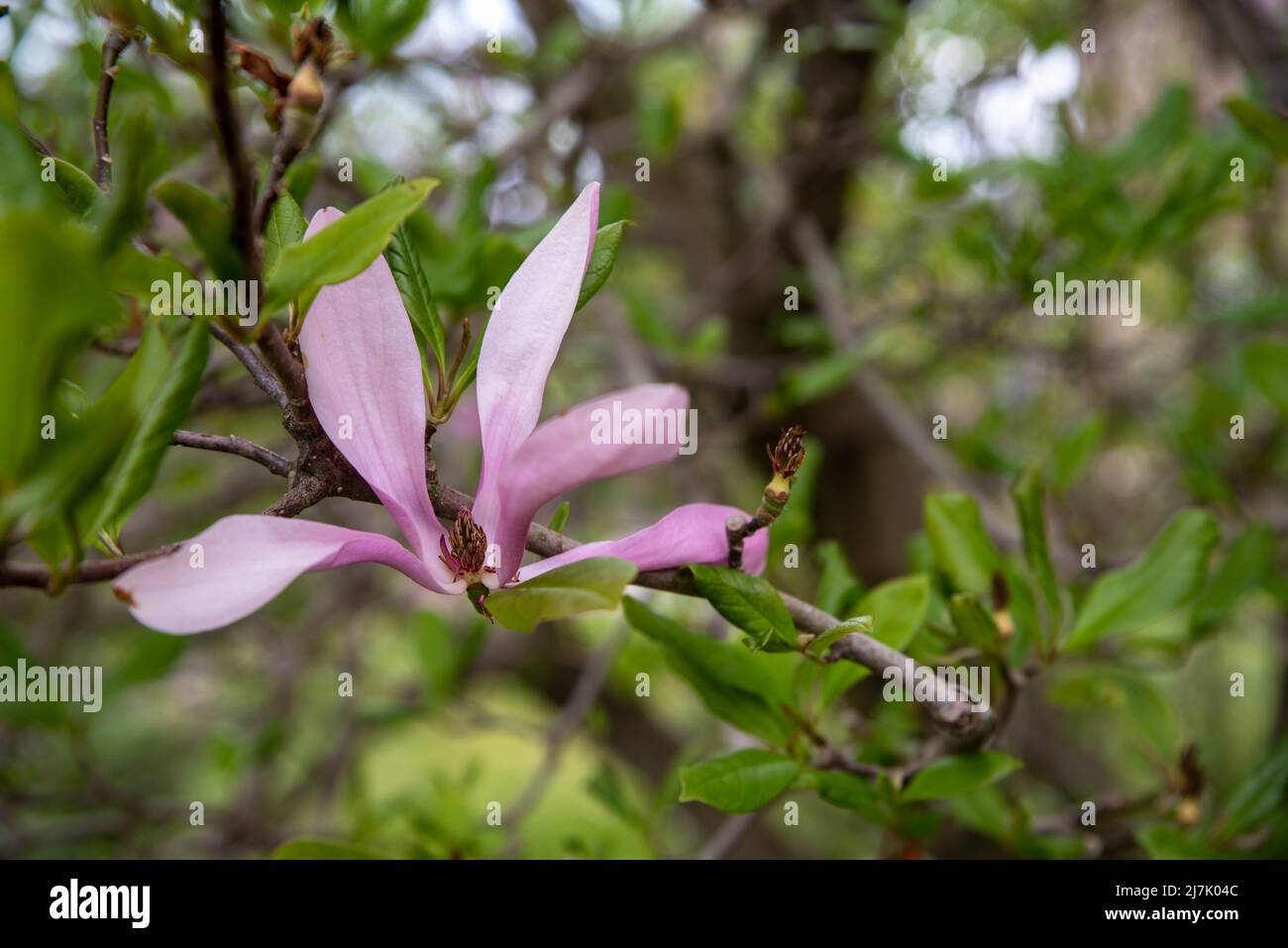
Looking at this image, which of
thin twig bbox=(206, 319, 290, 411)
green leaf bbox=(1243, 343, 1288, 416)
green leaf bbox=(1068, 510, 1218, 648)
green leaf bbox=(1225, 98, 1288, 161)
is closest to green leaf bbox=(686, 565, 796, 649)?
thin twig bbox=(206, 319, 290, 411)

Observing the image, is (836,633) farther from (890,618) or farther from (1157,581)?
(1157,581)

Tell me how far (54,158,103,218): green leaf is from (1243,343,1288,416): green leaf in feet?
3.22

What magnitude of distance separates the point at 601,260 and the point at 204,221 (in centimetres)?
20

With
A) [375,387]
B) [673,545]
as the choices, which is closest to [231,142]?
[375,387]

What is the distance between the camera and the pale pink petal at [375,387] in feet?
1.41

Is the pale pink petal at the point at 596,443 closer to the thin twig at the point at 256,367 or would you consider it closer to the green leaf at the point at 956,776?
the thin twig at the point at 256,367

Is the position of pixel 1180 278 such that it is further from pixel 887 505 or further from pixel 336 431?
pixel 336 431

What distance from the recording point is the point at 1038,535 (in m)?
0.66

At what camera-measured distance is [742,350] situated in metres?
1.84

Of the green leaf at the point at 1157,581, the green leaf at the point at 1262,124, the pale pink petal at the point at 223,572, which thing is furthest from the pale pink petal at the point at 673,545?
the green leaf at the point at 1262,124

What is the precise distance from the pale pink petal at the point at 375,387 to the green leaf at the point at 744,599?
130 mm

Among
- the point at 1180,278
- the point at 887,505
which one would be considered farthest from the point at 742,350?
the point at 1180,278

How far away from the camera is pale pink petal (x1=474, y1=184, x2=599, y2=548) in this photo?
44 centimetres
